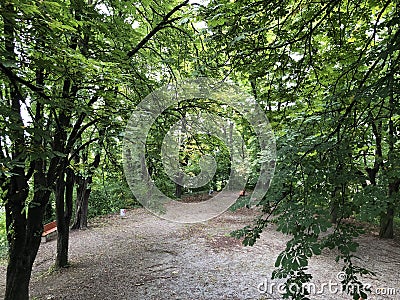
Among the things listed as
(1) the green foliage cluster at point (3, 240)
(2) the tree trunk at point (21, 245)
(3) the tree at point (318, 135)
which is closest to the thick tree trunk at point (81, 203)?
(1) the green foliage cluster at point (3, 240)

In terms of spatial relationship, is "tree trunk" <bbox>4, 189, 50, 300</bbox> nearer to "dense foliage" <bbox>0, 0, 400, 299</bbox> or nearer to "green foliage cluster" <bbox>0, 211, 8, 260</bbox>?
"dense foliage" <bbox>0, 0, 400, 299</bbox>

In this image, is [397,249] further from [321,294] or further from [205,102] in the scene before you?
[205,102]

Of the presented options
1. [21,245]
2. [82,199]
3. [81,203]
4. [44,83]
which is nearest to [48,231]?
[81,203]

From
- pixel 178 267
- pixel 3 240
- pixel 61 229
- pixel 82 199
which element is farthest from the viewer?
pixel 82 199

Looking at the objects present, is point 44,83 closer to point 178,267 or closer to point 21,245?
point 21,245

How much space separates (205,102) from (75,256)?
5.52 metres

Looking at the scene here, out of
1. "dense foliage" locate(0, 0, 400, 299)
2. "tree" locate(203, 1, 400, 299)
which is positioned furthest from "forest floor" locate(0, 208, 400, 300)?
"tree" locate(203, 1, 400, 299)

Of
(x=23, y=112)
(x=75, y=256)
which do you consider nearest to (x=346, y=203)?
(x=23, y=112)

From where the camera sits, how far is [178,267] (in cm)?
590

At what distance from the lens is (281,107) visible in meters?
3.18

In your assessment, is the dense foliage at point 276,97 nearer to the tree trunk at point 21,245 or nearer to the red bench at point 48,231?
the tree trunk at point 21,245

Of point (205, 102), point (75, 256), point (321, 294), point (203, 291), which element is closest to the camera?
point (205, 102)

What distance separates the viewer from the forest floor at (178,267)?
471 centimetres

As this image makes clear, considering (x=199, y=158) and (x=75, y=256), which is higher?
(x=199, y=158)
